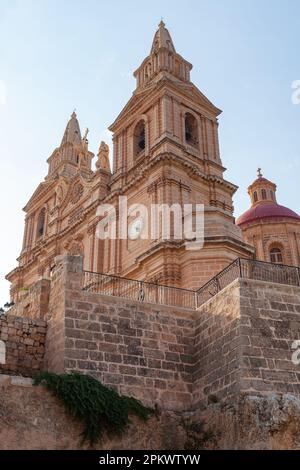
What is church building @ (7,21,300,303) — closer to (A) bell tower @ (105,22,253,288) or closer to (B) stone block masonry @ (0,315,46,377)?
(A) bell tower @ (105,22,253,288)

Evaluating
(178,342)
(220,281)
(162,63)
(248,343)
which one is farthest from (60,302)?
(162,63)

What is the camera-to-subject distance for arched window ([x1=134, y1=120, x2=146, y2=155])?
29.4 meters

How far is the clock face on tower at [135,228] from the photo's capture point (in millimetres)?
25005

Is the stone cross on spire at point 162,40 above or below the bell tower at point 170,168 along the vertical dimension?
above

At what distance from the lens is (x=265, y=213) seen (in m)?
37.0

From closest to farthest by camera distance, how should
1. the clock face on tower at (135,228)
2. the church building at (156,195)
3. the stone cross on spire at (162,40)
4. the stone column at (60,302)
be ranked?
the stone column at (60,302) → the church building at (156,195) → the clock face on tower at (135,228) → the stone cross on spire at (162,40)

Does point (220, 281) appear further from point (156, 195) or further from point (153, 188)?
point (153, 188)

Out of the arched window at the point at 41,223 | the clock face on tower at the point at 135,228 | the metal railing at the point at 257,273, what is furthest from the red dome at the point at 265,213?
the metal railing at the point at 257,273

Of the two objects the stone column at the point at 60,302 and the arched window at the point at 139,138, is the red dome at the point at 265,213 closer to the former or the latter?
the arched window at the point at 139,138

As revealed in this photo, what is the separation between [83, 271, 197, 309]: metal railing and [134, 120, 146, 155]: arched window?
1030 centimetres

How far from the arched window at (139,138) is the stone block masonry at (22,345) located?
17.2 metres

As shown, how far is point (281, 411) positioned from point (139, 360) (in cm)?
327

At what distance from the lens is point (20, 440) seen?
10.2m

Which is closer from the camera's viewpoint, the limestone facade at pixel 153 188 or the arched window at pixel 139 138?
the limestone facade at pixel 153 188
